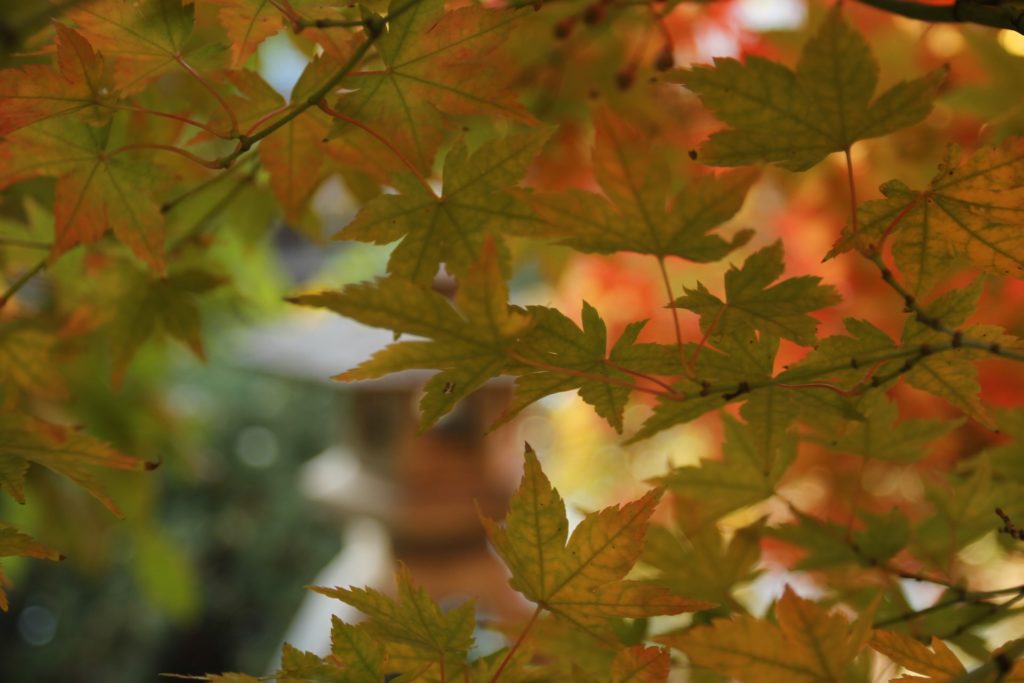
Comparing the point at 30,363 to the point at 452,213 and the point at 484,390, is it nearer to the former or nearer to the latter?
the point at 452,213

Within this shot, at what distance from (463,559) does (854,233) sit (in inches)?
55.2

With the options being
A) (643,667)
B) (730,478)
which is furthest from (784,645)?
(730,478)

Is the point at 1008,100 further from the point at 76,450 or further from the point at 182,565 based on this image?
the point at 182,565

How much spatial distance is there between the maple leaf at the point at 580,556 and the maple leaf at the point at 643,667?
0.02 meters

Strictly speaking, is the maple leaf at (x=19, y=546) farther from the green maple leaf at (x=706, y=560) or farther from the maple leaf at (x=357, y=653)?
the green maple leaf at (x=706, y=560)

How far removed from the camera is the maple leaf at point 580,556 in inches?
17.4

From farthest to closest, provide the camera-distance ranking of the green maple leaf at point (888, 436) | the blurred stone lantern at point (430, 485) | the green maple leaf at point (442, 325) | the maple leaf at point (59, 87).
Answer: the blurred stone lantern at point (430, 485) → the green maple leaf at point (888, 436) → the maple leaf at point (59, 87) → the green maple leaf at point (442, 325)

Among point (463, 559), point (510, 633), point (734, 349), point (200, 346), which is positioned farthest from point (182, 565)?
point (734, 349)

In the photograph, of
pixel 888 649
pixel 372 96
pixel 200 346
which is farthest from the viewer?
pixel 200 346

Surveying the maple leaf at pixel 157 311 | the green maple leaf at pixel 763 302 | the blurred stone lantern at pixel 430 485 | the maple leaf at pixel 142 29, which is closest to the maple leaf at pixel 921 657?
the green maple leaf at pixel 763 302

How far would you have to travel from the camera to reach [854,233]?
44 centimetres

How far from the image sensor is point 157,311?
81cm

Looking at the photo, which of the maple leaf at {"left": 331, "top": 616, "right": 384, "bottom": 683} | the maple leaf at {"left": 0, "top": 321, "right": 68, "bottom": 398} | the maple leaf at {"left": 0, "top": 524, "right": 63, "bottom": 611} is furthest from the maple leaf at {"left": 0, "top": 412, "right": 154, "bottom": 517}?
the maple leaf at {"left": 0, "top": 321, "right": 68, "bottom": 398}

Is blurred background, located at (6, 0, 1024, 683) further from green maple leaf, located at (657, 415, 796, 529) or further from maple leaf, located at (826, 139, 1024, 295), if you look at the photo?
maple leaf, located at (826, 139, 1024, 295)
